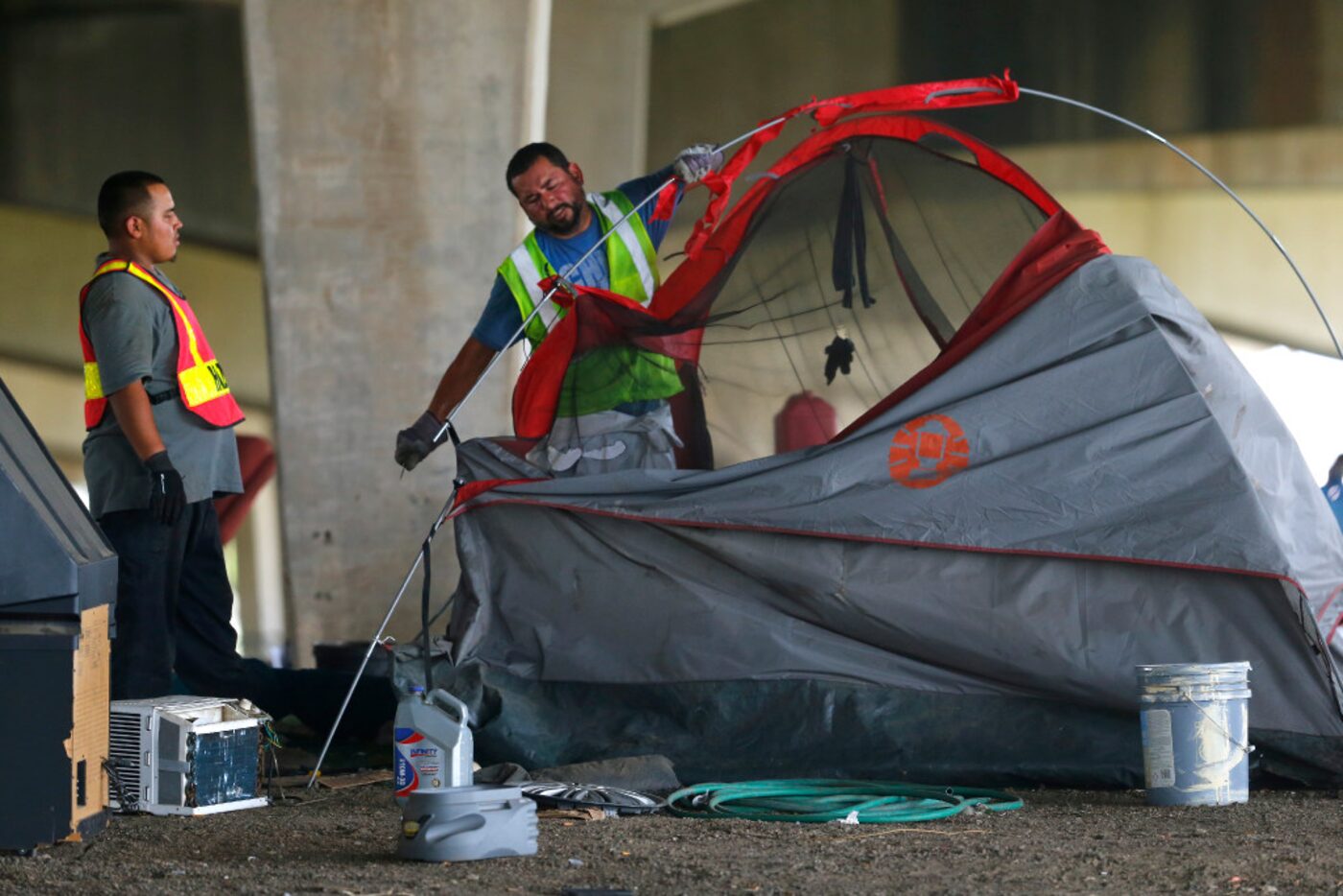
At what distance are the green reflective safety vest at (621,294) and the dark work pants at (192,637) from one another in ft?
3.22

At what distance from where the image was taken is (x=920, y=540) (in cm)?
376

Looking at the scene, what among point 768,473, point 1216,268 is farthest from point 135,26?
point 768,473

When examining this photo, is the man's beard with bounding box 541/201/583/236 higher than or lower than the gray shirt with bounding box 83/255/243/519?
higher

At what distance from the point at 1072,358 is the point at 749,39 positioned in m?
9.15

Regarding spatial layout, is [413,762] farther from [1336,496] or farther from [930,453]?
[1336,496]

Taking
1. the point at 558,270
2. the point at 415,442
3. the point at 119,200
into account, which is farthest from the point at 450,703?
the point at 119,200

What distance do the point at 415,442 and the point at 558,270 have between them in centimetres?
68

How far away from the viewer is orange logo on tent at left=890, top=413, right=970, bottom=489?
150 inches

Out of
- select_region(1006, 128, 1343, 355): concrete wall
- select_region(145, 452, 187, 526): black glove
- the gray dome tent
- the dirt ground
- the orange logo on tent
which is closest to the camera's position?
the dirt ground

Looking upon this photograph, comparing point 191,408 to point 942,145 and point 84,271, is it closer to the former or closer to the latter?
point 942,145

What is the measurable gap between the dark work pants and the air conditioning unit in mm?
416

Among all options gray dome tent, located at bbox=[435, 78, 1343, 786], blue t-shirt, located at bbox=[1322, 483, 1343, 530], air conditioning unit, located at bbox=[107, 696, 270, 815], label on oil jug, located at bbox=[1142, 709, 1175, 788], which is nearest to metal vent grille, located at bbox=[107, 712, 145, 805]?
air conditioning unit, located at bbox=[107, 696, 270, 815]

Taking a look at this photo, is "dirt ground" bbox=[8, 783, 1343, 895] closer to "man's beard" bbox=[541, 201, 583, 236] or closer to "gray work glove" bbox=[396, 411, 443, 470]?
"gray work glove" bbox=[396, 411, 443, 470]

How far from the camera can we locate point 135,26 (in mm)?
12469
